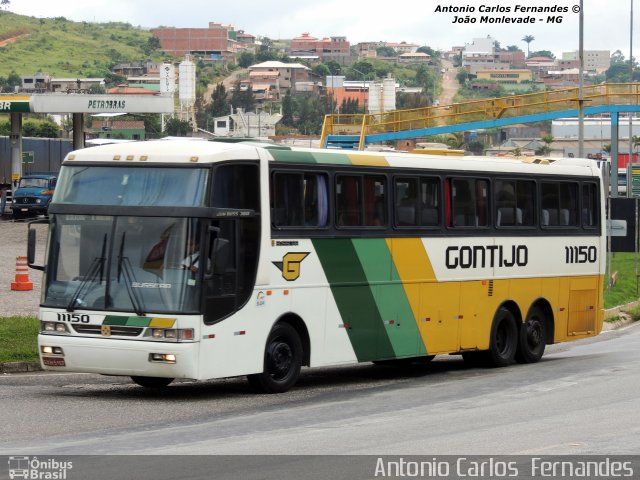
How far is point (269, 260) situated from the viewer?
16547 millimetres

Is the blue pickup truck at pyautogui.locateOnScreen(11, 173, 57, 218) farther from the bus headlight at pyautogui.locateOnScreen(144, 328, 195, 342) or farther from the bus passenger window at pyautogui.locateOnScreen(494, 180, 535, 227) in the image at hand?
the bus headlight at pyautogui.locateOnScreen(144, 328, 195, 342)

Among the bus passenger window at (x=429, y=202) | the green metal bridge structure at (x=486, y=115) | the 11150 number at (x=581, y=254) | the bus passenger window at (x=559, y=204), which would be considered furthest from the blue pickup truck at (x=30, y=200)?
the bus passenger window at (x=429, y=202)

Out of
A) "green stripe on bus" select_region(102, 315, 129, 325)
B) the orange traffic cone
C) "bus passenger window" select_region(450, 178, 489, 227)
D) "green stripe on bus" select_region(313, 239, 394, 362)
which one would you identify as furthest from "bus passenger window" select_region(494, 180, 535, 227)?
the orange traffic cone

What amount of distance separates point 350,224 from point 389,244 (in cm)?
98

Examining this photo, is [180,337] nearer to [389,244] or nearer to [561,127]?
[389,244]

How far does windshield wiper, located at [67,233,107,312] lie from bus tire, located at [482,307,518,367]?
761 cm

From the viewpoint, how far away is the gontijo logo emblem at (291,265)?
55.3 ft

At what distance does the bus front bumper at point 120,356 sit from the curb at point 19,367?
340 cm

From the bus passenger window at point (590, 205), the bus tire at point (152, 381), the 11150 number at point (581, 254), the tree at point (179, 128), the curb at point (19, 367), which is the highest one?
the tree at point (179, 128)

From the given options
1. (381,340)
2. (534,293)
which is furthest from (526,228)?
(381,340)

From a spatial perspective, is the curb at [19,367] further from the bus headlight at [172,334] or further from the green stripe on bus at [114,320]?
the bus headlight at [172,334]

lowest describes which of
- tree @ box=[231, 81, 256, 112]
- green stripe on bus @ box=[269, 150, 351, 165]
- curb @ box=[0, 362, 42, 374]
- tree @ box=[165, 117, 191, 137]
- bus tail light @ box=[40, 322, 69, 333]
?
curb @ box=[0, 362, 42, 374]

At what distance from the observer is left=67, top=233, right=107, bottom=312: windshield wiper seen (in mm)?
15836

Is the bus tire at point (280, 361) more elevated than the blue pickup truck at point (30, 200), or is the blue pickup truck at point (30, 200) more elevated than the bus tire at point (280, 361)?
the blue pickup truck at point (30, 200)
